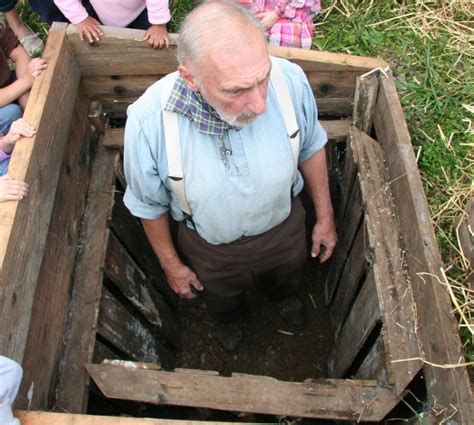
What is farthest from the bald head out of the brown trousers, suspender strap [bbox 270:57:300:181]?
the brown trousers

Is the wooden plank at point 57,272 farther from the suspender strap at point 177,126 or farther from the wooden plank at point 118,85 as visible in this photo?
the suspender strap at point 177,126

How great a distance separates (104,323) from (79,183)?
856 millimetres

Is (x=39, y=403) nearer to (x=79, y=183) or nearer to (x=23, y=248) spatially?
(x=23, y=248)

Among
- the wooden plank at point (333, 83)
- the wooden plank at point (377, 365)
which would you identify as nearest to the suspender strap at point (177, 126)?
the wooden plank at point (333, 83)

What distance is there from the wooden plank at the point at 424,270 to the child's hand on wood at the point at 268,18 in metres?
1.09

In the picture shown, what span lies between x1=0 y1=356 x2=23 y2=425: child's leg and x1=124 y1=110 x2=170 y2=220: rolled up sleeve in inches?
35.7

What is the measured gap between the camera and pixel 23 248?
6.95 feet

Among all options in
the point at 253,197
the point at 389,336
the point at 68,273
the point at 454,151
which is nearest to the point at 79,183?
the point at 68,273

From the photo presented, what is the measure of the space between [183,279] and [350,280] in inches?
41.8

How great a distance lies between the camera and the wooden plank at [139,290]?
9.84 ft

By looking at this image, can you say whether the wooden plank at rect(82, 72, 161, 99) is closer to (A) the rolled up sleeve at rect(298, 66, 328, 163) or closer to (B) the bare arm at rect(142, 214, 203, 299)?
(B) the bare arm at rect(142, 214, 203, 299)

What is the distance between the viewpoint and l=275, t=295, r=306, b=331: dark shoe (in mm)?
3792

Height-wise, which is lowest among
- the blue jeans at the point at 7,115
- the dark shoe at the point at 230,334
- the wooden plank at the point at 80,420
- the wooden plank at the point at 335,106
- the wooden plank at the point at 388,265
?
the dark shoe at the point at 230,334

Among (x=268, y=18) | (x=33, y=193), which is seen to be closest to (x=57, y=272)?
(x=33, y=193)
